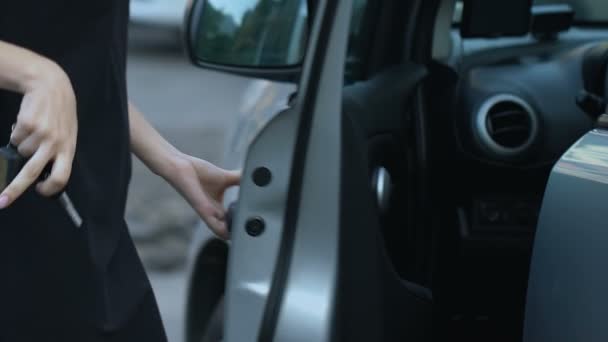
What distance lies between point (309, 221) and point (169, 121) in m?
5.89

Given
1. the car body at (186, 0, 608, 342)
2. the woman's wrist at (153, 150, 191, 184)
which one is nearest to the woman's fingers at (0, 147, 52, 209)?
the car body at (186, 0, 608, 342)

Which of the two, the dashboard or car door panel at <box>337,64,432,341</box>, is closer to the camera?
car door panel at <box>337,64,432,341</box>

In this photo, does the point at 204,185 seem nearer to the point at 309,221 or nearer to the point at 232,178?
the point at 232,178

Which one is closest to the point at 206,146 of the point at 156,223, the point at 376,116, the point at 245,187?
the point at 156,223

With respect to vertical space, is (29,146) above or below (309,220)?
above

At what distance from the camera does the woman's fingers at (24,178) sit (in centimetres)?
121

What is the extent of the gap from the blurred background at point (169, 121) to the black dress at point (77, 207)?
1.62 meters

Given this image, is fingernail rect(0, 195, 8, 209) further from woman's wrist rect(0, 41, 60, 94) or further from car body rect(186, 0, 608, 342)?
car body rect(186, 0, 608, 342)

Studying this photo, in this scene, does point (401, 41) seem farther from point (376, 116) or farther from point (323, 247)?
point (323, 247)

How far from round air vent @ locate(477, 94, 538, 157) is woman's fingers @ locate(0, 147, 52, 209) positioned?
1.38 m

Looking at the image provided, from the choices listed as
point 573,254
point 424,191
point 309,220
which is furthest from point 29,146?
point 424,191

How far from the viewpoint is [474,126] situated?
240 centimetres

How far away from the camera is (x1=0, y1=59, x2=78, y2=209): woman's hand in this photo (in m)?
1.22

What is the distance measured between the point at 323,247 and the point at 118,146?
335mm
